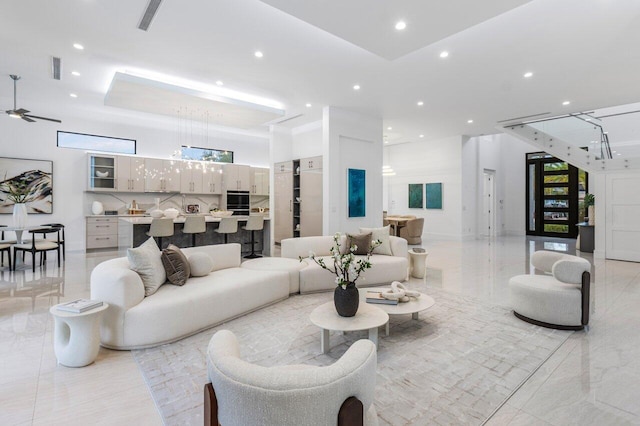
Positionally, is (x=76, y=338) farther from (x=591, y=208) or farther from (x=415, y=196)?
(x=415, y=196)

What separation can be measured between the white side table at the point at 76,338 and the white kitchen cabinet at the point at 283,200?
6254mm

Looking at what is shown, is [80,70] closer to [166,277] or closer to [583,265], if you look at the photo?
[166,277]

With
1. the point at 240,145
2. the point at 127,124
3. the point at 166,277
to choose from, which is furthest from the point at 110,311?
the point at 240,145

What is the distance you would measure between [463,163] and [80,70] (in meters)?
10.2

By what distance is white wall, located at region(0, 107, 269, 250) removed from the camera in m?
7.34

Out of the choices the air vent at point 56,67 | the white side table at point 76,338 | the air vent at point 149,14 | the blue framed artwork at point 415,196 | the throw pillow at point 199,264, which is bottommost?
the white side table at point 76,338

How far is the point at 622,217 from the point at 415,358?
7.58 metres

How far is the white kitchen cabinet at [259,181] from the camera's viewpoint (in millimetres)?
10539

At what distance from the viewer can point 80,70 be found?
554cm

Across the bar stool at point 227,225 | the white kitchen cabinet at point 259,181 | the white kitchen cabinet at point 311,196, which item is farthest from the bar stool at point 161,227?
the white kitchen cabinet at point 259,181

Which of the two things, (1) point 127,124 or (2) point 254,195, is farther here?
(2) point 254,195

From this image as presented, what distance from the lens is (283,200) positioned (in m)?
8.95

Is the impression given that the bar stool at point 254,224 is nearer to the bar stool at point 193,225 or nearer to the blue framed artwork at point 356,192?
the bar stool at point 193,225

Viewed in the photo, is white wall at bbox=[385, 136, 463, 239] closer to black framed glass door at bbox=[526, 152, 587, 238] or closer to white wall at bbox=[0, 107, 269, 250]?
black framed glass door at bbox=[526, 152, 587, 238]
